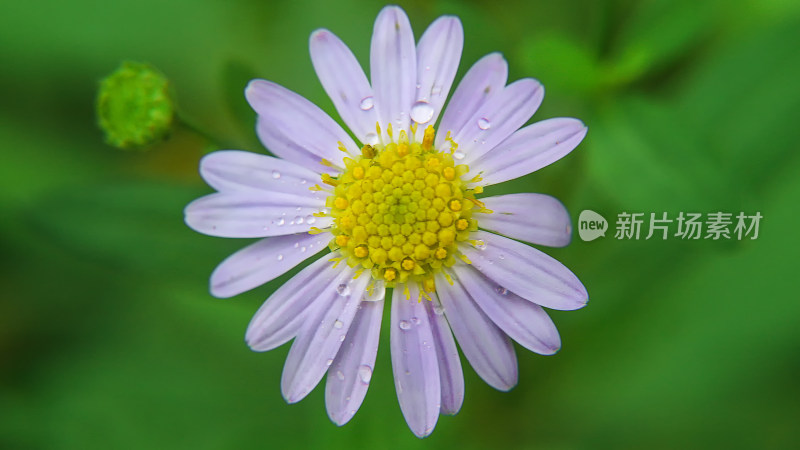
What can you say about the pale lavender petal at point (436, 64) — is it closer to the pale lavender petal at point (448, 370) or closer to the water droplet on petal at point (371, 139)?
the water droplet on petal at point (371, 139)

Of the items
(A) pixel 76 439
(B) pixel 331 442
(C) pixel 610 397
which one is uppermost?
(C) pixel 610 397

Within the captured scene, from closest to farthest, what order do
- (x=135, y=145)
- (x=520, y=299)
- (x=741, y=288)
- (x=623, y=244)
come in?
1. (x=520, y=299)
2. (x=135, y=145)
3. (x=623, y=244)
4. (x=741, y=288)

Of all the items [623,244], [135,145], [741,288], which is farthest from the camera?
[741,288]

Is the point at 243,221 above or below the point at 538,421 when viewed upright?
above

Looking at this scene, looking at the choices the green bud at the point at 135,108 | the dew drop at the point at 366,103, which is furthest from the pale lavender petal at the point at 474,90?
the green bud at the point at 135,108

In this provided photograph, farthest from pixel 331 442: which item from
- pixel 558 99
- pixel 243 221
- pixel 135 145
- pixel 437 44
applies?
pixel 558 99

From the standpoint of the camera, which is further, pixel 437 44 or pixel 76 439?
pixel 76 439

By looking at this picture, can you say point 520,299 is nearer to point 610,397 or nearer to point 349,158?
point 349,158

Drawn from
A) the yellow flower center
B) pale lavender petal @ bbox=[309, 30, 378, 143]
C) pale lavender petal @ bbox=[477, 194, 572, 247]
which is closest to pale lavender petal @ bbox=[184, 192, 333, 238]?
the yellow flower center

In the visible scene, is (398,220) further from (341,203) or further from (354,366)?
(354,366)
